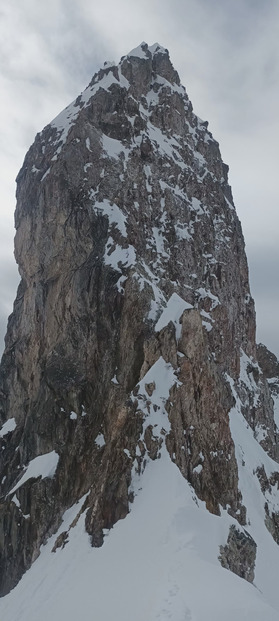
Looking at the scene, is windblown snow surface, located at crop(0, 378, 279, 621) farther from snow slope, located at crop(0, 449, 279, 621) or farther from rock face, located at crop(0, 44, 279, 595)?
rock face, located at crop(0, 44, 279, 595)

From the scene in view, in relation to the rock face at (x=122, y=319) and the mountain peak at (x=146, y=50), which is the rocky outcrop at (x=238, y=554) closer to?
the rock face at (x=122, y=319)

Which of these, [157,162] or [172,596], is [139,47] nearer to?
[157,162]

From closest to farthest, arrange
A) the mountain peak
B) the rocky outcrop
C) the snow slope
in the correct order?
the snow slope < the rocky outcrop < the mountain peak

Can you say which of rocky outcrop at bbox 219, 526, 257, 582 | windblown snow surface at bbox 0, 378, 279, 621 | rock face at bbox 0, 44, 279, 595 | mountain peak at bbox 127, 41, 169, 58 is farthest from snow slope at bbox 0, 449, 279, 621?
mountain peak at bbox 127, 41, 169, 58

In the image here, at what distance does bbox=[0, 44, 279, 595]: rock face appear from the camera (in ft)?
92.5

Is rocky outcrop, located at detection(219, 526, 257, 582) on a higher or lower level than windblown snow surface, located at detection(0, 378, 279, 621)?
higher

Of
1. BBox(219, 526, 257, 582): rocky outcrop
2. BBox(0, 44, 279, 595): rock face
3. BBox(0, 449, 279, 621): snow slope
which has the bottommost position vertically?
BBox(0, 449, 279, 621): snow slope

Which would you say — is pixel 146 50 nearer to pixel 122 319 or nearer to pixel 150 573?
pixel 122 319

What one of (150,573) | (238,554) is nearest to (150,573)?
(150,573)

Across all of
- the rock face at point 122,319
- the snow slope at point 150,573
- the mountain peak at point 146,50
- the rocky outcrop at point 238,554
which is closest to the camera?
the snow slope at point 150,573

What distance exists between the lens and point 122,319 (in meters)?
34.7

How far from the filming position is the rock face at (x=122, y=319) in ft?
92.5

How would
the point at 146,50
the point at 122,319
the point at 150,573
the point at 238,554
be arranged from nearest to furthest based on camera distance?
the point at 150,573 < the point at 238,554 < the point at 122,319 < the point at 146,50

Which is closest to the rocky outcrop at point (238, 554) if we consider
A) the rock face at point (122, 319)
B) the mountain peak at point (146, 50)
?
the rock face at point (122, 319)
